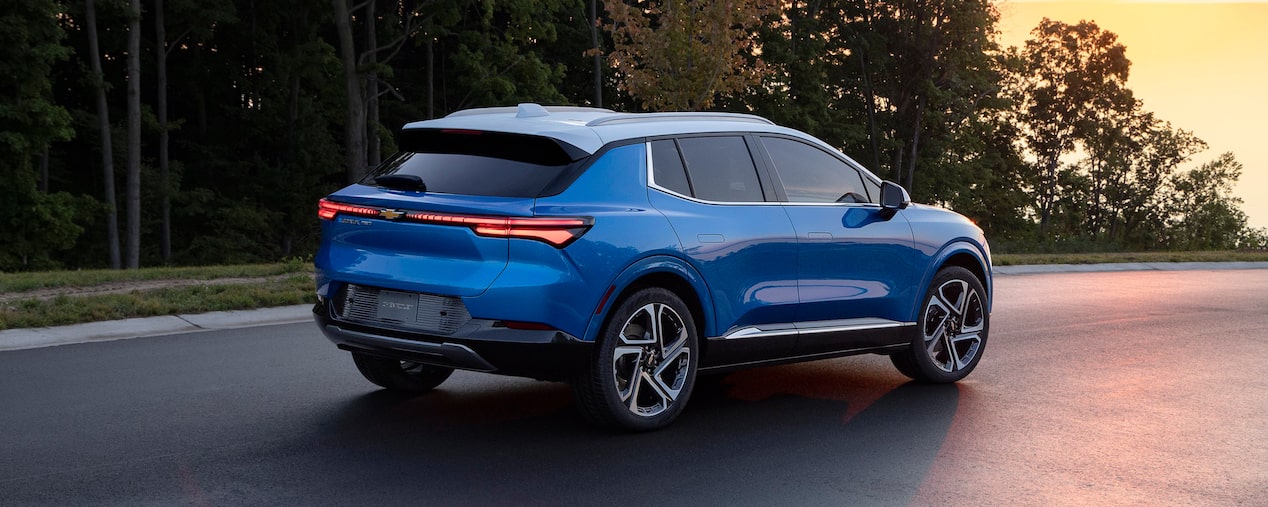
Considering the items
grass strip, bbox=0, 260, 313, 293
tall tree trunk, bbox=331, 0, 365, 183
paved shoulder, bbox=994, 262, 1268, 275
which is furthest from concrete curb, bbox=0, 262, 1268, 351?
tall tree trunk, bbox=331, 0, 365, 183

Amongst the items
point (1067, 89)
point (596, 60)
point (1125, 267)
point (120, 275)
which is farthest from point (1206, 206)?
point (120, 275)

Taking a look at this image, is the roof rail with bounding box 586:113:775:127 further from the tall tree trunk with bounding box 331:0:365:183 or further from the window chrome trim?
the tall tree trunk with bounding box 331:0:365:183

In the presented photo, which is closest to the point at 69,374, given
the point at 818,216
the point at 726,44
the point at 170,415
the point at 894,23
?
the point at 170,415

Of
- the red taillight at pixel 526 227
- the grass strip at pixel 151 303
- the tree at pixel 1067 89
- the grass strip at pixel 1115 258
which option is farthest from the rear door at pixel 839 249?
the tree at pixel 1067 89

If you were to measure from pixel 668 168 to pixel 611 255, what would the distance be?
2.92ft

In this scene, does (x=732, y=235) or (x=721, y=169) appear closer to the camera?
(x=732, y=235)

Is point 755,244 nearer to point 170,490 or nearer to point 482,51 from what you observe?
point 170,490

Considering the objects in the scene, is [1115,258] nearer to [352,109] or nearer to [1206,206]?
[352,109]

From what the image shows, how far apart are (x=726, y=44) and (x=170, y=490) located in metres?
18.3

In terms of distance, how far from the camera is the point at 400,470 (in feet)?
20.2

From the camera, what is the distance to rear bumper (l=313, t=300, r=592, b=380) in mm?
6430

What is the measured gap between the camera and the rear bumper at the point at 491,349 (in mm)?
6430

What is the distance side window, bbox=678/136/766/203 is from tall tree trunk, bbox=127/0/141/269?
107 ft

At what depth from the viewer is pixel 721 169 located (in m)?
7.59
